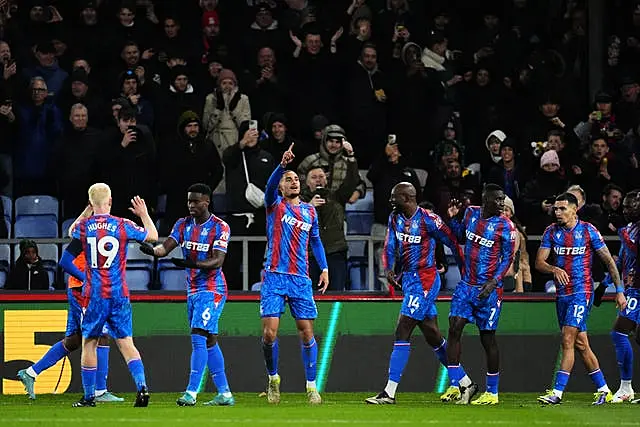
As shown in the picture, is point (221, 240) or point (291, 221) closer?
point (221, 240)

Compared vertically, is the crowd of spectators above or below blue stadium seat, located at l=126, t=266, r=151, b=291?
above

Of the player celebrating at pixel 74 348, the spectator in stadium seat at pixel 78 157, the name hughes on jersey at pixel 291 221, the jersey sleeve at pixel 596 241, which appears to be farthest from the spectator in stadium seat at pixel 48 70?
the jersey sleeve at pixel 596 241

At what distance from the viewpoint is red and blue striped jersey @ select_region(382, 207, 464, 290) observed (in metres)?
15.6

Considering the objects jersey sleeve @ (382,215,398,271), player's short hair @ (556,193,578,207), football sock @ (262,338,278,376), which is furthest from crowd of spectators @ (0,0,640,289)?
football sock @ (262,338,278,376)

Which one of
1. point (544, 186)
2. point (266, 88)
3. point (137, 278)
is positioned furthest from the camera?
point (266, 88)

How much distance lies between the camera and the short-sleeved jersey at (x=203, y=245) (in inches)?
587

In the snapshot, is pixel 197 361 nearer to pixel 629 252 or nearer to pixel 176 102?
pixel 629 252

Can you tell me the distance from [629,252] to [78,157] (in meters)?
6.94

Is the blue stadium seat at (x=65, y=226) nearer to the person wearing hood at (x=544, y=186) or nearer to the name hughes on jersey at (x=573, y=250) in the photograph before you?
the person wearing hood at (x=544, y=186)

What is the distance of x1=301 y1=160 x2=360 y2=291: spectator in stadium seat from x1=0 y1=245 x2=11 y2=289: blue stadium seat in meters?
3.77

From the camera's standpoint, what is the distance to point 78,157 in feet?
60.3

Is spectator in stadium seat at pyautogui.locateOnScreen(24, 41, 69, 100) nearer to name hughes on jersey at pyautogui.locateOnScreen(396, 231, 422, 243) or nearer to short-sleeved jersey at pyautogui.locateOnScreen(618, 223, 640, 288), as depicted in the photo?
name hughes on jersey at pyautogui.locateOnScreen(396, 231, 422, 243)

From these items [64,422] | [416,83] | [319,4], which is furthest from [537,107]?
[64,422]

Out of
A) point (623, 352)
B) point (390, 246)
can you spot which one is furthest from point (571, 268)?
point (390, 246)
